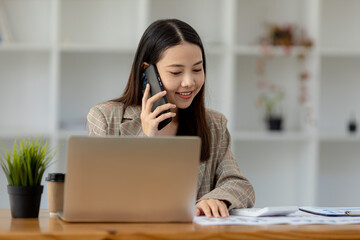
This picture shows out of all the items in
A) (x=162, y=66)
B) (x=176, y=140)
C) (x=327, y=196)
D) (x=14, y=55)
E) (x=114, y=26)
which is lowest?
(x=327, y=196)

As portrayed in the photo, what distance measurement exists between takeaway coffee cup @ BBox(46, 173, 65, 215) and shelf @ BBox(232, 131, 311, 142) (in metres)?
2.31

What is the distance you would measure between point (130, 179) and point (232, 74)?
2466 mm

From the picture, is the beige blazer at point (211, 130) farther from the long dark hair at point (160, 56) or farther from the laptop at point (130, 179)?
the laptop at point (130, 179)

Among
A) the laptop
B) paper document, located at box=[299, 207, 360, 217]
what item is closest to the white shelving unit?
paper document, located at box=[299, 207, 360, 217]

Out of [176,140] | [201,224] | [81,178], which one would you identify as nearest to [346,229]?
[201,224]

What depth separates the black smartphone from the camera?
2.03 meters

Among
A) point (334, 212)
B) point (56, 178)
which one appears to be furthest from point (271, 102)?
point (56, 178)

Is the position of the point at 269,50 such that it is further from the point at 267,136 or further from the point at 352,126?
the point at 352,126

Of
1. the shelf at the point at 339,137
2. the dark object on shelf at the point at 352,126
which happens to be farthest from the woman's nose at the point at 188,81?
the dark object on shelf at the point at 352,126

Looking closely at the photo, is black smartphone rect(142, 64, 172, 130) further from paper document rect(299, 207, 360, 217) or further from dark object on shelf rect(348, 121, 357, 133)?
dark object on shelf rect(348, 121, 357, 133)

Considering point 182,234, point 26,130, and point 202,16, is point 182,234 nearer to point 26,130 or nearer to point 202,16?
point 26,130

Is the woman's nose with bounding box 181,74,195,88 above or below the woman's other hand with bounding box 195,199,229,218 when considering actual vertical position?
above

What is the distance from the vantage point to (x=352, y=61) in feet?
13.9

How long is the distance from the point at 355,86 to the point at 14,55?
2.52 metres
